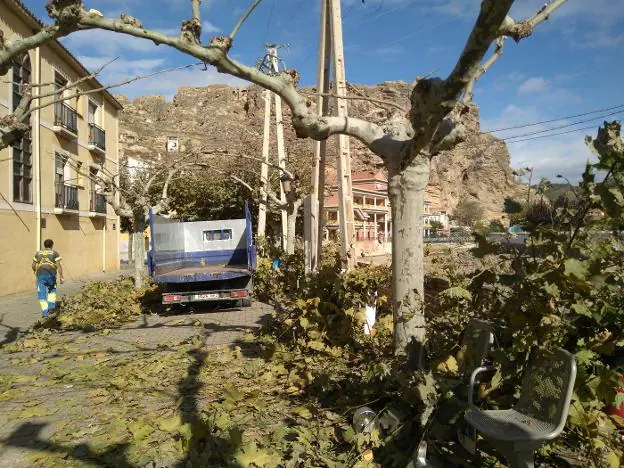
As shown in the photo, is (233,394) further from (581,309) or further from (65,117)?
(65,117)

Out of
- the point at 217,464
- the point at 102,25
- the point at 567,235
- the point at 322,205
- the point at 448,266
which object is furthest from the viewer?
the point at 322,205

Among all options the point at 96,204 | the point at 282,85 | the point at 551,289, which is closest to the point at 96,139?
the point at 96,204

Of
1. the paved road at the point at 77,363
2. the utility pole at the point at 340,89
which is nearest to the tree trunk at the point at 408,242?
the paved road at the point at 77,363

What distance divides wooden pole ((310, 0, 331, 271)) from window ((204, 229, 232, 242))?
489cm

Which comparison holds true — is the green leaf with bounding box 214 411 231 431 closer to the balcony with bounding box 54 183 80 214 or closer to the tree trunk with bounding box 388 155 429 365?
the tree trunk with bounding box 388 155 429 365

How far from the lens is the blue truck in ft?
32.9

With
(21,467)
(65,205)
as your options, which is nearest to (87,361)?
(21,467)

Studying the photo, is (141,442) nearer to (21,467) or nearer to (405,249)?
(21,467)

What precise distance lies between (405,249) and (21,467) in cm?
343

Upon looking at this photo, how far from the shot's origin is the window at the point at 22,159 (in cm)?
1462

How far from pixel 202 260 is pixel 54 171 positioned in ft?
27.4

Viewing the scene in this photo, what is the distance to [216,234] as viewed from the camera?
13.3 m

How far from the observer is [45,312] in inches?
362

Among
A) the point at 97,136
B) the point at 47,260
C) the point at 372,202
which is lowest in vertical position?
the point at 47,260
